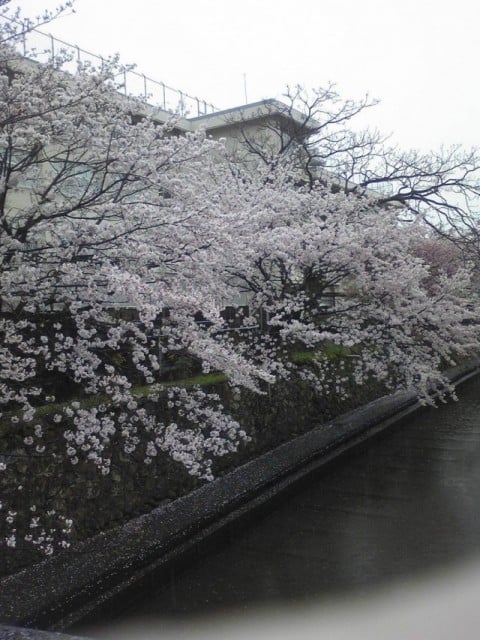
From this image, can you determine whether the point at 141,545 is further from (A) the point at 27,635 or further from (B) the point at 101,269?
(B) the point at 101,269

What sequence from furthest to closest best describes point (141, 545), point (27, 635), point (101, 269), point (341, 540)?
point (341, 540) < point (141, 545) < point (101, 269) < point (27, 635)

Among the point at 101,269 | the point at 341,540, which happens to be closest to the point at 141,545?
the point at 341,540

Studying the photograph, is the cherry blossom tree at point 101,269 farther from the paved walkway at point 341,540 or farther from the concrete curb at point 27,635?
the concrete curb at point 27,635

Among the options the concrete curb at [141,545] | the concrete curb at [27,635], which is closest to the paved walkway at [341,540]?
the concrete curb at [141,545]

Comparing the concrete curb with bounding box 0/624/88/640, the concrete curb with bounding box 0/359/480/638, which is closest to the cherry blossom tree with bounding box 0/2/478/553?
the concrete curb with bounding box 0/359/480/638

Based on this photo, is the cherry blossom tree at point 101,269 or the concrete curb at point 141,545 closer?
the concrete curb at point 141,545

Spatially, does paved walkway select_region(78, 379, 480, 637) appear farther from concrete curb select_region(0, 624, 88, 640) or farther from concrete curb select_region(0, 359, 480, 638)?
concrete curb select_region(0, 624, 88, 640)

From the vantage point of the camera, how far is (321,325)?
395 inches

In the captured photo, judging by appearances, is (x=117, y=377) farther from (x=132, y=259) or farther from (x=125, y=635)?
(x=125, y=635)

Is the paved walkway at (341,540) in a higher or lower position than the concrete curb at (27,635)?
lower

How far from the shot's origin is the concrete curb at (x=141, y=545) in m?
4.36

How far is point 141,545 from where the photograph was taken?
215 inches

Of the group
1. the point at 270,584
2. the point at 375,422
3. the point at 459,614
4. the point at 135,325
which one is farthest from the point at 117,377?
the point at 375,422

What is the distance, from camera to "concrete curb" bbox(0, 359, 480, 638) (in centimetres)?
436
